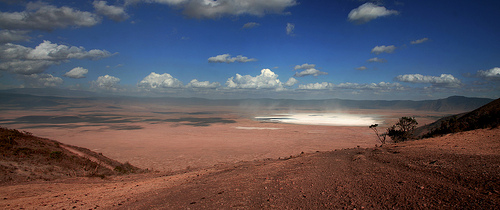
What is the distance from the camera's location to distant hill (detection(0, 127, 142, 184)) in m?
11.4

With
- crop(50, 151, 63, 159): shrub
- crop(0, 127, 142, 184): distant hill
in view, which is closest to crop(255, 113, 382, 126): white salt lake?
crop(0, 127, 142, 184): distant hill

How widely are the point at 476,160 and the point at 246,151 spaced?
2345cm

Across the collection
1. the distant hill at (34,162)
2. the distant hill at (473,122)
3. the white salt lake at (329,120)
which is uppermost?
the distant hill at (473,122)

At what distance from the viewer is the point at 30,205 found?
24.1 ft

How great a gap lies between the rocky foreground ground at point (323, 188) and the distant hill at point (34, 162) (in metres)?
2.02

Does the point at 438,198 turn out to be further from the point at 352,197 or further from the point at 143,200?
the point at 143,200

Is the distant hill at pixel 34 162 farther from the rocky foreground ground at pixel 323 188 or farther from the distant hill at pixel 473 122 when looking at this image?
the distant hill at pixel 473 122

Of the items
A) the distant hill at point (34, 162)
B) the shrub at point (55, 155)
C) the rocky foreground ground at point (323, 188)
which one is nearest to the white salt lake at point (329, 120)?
the rocky foreground ground at point (323, 188)

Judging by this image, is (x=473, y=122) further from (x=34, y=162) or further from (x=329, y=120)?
(x=329, y=120)

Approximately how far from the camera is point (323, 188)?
6.95 meters

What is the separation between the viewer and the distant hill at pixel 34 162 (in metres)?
11.4

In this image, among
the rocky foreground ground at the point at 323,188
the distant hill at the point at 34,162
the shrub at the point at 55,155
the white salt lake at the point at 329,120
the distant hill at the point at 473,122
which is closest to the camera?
the rocky foreground ground at the point at 323,188

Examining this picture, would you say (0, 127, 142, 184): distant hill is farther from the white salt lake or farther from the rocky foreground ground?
the white salt lake

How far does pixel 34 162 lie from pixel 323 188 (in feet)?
48.1
